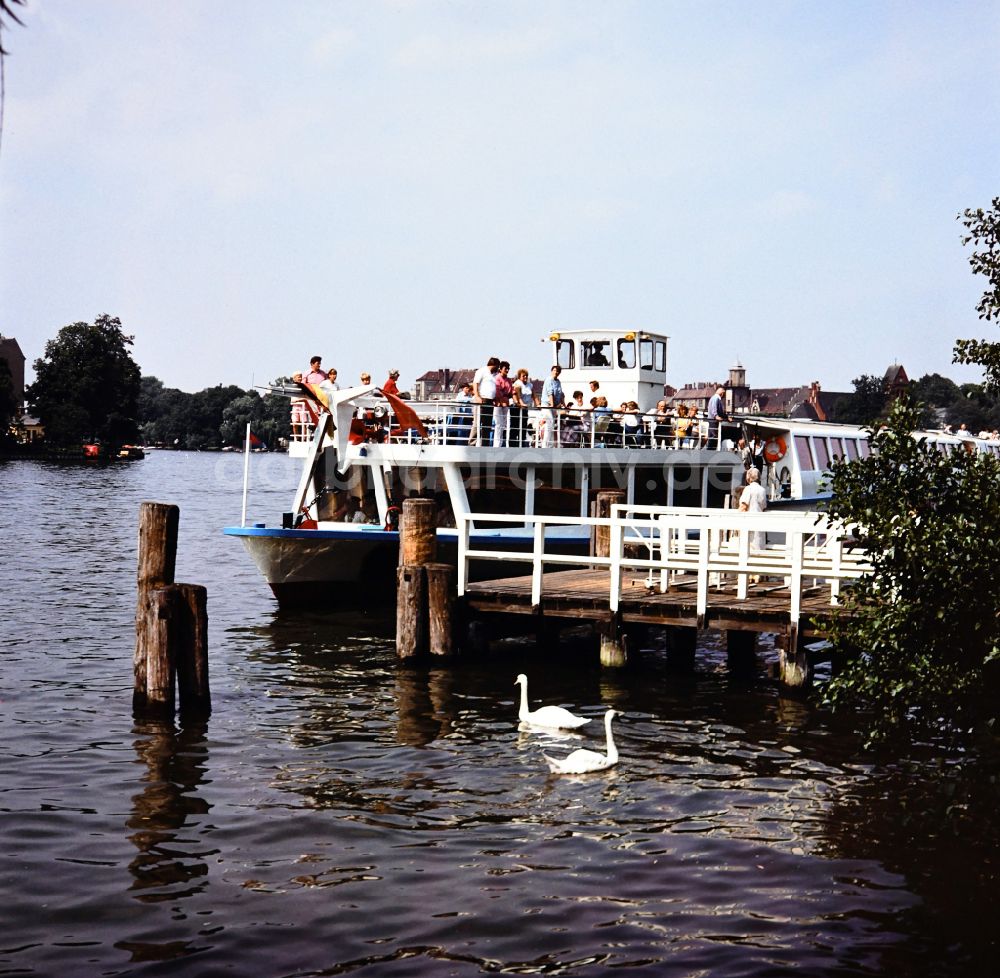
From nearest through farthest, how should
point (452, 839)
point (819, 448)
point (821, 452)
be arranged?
point (452, 839) < point (819, 448) < point (821, 452)

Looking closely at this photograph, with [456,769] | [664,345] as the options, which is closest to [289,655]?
[456,769]

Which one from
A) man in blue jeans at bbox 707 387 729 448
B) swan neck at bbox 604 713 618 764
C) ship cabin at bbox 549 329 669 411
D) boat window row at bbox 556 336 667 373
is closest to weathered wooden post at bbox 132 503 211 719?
swan neck at bbox 604 713 618 764

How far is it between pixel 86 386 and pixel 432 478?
103 metres

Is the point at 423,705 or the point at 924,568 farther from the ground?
the point at 924,568

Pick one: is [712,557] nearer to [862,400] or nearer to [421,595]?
[421,595]

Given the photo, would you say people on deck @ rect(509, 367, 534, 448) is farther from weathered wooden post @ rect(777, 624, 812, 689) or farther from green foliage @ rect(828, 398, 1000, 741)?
green foliage @ rect(828, 398, 1000, 741)

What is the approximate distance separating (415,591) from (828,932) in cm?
976

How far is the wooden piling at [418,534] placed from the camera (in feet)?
59.4

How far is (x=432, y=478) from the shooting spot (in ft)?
84.7

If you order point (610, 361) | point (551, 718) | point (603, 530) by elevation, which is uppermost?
point (610, 361)

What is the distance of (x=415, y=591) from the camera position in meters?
18.0

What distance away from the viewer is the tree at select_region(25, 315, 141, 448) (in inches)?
4774

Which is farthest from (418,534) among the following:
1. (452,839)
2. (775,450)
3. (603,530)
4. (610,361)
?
(775,450)

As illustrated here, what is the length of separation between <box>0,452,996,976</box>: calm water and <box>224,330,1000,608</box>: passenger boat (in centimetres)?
582
